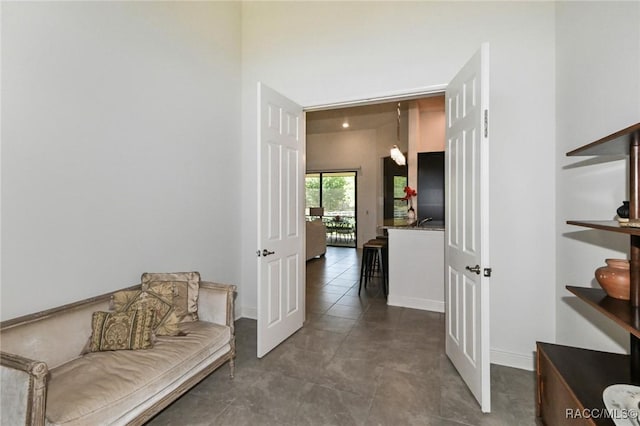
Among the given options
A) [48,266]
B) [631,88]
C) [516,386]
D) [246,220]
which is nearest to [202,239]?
[246,220]

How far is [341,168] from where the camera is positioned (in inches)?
364

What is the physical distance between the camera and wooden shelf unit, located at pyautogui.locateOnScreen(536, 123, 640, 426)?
4.09 feet

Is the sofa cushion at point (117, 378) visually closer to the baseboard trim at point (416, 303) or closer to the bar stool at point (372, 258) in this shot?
the baseboard trim at point (416, 303)

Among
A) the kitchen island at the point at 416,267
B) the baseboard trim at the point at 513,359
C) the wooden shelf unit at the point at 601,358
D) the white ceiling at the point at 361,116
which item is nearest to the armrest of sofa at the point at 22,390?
the wooden shelf unit at the point at 601,358

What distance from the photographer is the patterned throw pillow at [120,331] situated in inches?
73.4

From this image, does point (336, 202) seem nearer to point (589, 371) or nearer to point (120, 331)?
point (120, 331)

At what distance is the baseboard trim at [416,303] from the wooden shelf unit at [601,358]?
6.91 ft

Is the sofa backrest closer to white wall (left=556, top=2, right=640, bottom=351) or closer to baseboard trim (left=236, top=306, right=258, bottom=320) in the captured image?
baseboard trim (left=236, top=306, right=258, bottom=320)

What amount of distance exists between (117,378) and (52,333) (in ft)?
1.82

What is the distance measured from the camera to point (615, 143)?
1.40m

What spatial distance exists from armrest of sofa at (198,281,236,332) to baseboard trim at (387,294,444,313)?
2389mm

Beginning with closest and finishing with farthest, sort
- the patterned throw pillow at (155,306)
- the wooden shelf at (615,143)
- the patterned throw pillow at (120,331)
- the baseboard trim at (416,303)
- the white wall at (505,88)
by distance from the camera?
the wooden shelf at (615,143)
the patterned throw pillow at (120,331)
the patterned throw pillow at (155,306)
the white wall at (505,88)
the baseboard trim at (416,303)

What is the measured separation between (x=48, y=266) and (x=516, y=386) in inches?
130

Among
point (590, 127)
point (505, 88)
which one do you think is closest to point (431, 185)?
point (505, 88)
